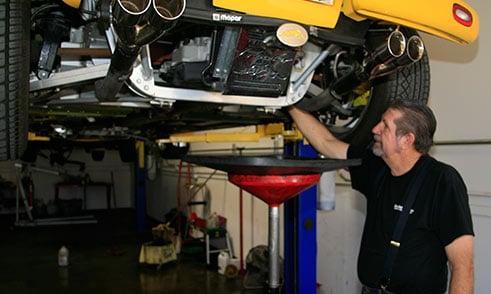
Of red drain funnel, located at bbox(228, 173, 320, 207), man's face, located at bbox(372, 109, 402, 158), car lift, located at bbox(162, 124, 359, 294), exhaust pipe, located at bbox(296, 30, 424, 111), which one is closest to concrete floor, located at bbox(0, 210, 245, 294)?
car lift, located at bbox(162, 124, 359, 294)

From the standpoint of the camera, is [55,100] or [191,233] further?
[191,233]

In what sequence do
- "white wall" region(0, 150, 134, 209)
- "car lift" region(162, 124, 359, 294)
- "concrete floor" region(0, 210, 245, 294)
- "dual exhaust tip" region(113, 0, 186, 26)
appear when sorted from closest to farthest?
"dual exhaust tip" region(113, 0, 186, 26), "car lift" region(162, 124, 359, 294), "concrete floor" region(0, 210, 245, 294), "white wall" region(0, 150, 134, 209)

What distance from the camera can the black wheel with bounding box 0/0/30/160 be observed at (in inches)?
50.1

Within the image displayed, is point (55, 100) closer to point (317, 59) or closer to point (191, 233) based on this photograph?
point (317, 59)

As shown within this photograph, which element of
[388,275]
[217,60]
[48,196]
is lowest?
[48,196]

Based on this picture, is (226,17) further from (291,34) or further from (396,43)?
(396,43)

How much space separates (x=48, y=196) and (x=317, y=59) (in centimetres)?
1035

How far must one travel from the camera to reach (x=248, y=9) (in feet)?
3.88

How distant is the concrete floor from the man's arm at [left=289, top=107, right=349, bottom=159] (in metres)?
2.92

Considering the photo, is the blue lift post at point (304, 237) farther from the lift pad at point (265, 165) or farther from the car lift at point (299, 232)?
the lift pad at point (265, 165)

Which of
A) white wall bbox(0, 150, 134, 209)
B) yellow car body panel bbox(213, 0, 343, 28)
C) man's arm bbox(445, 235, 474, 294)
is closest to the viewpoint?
yellow car body panel bbox(213, 0, 343, 28)

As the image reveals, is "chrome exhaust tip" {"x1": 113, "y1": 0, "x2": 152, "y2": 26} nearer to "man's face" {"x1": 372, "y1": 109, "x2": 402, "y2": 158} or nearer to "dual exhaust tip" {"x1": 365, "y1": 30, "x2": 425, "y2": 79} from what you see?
"dual exhaust tip" {"x1": 365, "y1": 30, "x2": 425, "y2": 79}

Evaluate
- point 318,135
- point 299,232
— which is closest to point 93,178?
point 299,232

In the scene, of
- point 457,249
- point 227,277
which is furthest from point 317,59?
point 227,277
